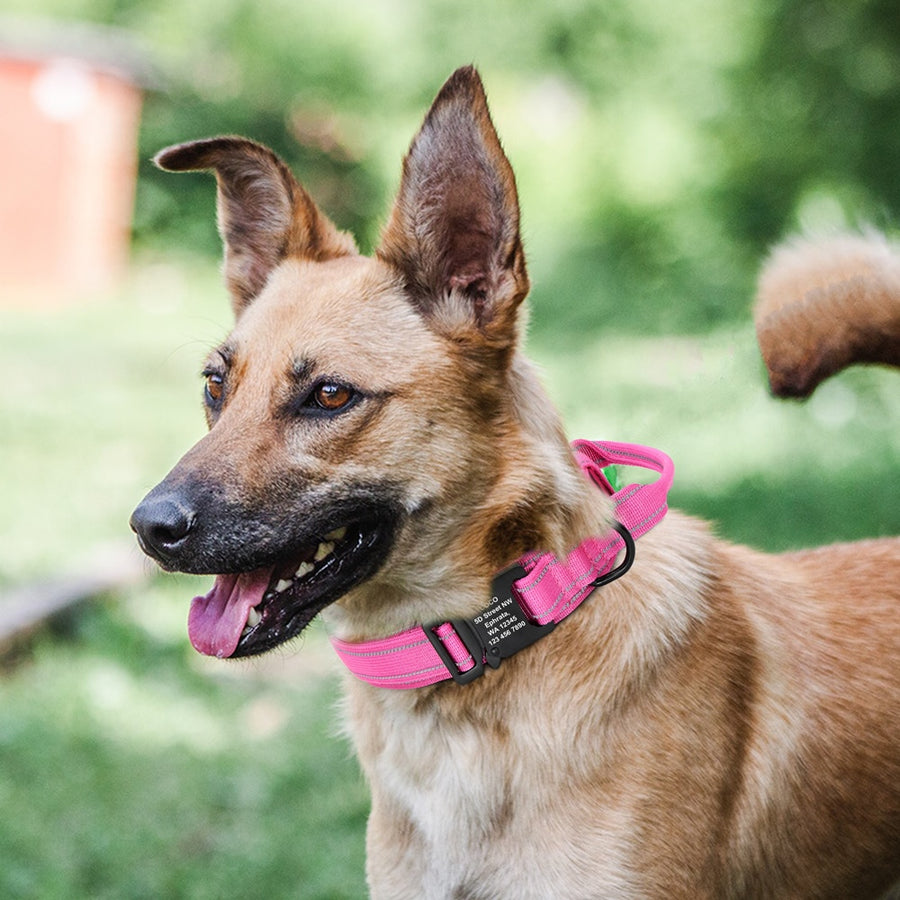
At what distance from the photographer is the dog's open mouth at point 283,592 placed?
8.17 ft

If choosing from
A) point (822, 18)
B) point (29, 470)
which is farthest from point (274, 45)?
point (29, 470)

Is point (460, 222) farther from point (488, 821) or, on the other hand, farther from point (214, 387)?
point (488, 821)

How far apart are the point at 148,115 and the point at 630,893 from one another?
72.8 ft

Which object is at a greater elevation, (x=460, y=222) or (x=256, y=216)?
(x=460, y=222)

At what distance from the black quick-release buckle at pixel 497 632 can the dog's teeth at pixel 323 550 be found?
0.97 ft

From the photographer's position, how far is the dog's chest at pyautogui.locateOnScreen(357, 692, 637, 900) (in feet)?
7.84

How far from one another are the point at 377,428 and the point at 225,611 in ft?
1.71

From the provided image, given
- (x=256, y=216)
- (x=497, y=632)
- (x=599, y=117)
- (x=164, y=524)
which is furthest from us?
(x=599, y=117)

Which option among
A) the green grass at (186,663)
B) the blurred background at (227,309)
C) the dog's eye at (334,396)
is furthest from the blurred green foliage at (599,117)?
the dog's eye at (334,396)

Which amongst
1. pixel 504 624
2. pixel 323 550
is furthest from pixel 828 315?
pixel 323 550

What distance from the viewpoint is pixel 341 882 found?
3.64m

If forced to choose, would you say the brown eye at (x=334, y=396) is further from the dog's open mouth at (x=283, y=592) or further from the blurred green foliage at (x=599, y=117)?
the blurred green foliage at (x=599, y=117)

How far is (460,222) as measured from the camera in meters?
2.71

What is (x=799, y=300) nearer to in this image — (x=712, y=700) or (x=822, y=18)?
(x=712, y=700)
